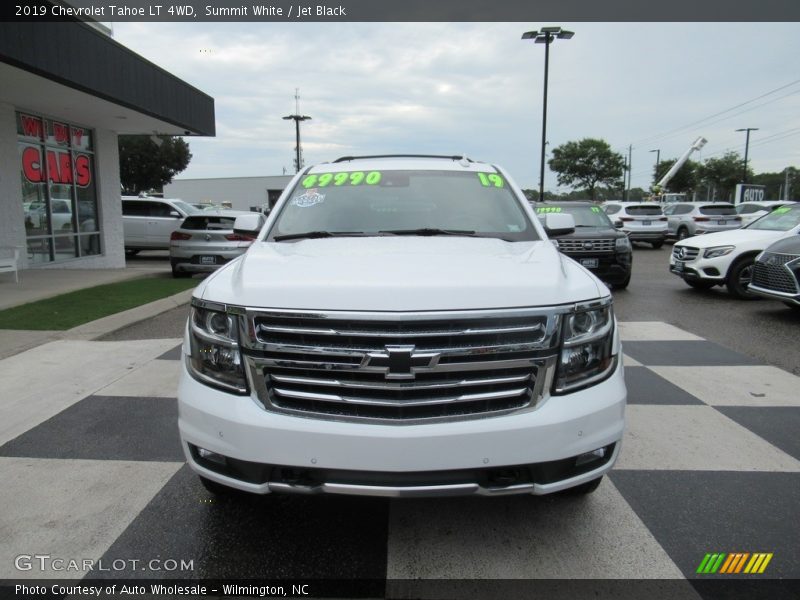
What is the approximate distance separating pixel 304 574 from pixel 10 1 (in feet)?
31.8

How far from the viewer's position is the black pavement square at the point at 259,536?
8.36ft

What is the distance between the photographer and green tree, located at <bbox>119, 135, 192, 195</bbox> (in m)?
51.3

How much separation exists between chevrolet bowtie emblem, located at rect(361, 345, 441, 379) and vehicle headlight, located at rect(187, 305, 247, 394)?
57 cm

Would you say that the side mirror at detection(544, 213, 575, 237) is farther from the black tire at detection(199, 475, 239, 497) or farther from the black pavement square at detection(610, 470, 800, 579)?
the black tire at detection(199, 475, 239, 497)

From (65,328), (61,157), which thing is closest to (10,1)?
(65,328)

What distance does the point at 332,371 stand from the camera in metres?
2.35

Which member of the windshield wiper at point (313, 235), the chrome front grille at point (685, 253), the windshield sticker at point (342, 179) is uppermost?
the windshield sticker at point (342, 179)

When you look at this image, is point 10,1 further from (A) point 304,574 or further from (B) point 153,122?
(A) point 304,574

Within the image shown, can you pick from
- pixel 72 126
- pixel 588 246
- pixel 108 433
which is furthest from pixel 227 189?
pixel 108 433

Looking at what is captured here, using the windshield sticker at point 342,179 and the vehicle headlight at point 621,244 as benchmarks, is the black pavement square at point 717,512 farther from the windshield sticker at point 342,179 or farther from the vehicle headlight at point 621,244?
the vehicle headlight at point 621,244

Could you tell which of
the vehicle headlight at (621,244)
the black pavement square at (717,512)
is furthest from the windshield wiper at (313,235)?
the vehicle headlight at (621,244)

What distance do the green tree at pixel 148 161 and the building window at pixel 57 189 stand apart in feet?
127

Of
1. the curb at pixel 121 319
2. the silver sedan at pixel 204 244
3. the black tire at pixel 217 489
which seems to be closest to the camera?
the black tire at pixel 217 489

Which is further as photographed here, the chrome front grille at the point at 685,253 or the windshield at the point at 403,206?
the chrome front grille at the point at 685,253
